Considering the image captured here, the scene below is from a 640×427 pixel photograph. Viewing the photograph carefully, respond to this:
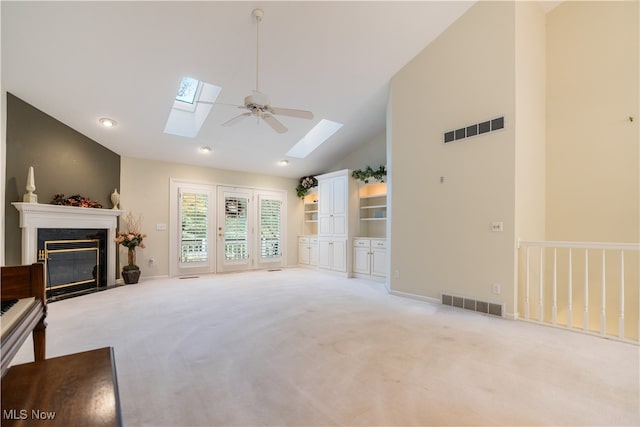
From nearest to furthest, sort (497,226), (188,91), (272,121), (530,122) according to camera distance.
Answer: (272,121)
(497,226)
(530,122)
(188,91)

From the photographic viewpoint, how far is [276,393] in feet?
6.01

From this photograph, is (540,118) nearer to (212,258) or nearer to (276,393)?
(276,393)

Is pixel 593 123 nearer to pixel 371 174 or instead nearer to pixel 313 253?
pixel 371 174

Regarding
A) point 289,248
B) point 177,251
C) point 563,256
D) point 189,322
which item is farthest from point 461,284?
point 177,251

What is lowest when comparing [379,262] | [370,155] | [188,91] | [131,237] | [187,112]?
[379,262]

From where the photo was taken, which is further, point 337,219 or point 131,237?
point 337,219

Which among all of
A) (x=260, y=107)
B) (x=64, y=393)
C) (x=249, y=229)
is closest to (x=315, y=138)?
(x=249, y=229)

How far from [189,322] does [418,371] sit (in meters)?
2.44

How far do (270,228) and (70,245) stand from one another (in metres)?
4.01

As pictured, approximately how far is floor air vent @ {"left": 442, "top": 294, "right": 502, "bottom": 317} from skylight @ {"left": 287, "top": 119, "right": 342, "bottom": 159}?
3719mm

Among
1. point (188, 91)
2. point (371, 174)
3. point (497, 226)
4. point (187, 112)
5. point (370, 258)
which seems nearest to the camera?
point (497, 226)

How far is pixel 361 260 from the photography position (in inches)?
244

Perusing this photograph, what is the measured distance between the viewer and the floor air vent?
11.5ft

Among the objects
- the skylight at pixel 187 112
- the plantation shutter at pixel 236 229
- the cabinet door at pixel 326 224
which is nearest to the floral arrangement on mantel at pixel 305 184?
the cabinet door at pixel 326 224
